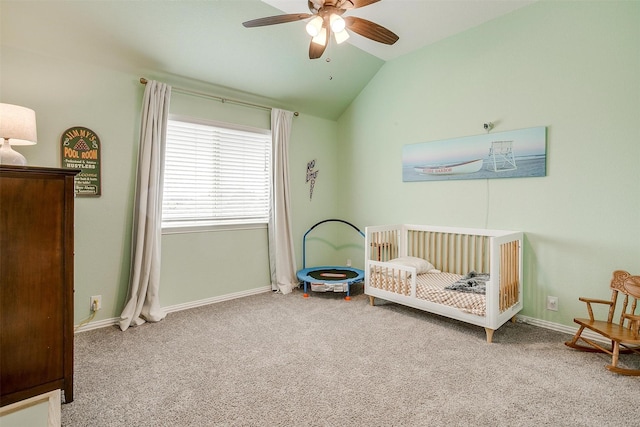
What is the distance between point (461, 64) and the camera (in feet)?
11.0

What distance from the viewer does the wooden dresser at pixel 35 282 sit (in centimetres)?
156

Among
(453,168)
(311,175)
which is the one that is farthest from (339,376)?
(311,175)

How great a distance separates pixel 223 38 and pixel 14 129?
1.79m

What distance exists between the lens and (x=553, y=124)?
279cm

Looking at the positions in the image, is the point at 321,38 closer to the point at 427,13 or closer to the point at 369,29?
the point at 369,29

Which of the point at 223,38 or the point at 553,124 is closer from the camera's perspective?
the point at 553,124

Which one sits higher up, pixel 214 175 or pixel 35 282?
pixel 214 175

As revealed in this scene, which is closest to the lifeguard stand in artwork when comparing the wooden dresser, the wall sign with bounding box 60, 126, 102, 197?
the wooden dresser

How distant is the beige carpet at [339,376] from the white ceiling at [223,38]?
240 cm

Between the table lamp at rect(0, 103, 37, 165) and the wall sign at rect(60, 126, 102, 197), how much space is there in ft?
1.66

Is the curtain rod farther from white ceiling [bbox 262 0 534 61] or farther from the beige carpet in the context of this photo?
the beige carpet

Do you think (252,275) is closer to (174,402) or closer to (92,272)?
(92,272)

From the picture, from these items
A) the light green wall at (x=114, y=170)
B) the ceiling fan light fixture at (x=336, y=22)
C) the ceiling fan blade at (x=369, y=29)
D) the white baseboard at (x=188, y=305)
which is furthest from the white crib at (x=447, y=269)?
the ceiling fan light fixture at (x=336, y=22)

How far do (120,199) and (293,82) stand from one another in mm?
2242
